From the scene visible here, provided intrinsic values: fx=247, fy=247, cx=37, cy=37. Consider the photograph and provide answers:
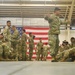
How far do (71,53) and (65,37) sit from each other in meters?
9.10

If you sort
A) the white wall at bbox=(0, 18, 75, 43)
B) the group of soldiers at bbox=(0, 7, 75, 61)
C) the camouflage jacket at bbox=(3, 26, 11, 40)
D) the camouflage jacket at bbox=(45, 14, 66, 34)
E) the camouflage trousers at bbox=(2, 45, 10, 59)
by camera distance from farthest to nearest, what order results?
the white wall at bbox=(0, 18, 75, 43), the camouflage jacket at bbox=(3, 26, 11, 40), the camouflage trousers at bbox=(2, 45, 10, 59), the camouflage jacket at bbox=(45, 14, 66, 34), the group of soldiers at bbox=(0, 7, 75, 61)

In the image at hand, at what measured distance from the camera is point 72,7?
12602 mm

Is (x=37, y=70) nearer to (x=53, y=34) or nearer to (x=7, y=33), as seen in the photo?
(x=53, y=34)

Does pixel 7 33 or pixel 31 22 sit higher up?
pixel 7 33

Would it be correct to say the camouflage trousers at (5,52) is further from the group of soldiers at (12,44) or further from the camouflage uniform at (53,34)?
the camouflage uniform at (53,34)

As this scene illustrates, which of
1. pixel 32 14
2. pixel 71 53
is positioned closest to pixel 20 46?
pixel 71 53

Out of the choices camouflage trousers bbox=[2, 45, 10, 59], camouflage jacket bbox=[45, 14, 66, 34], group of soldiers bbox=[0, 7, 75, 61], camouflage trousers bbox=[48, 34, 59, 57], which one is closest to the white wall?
group of soldiers bbox=[0, 7, 75, 61]

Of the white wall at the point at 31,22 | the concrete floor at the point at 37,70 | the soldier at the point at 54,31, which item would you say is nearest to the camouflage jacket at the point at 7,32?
the soldier at the point at 54,31

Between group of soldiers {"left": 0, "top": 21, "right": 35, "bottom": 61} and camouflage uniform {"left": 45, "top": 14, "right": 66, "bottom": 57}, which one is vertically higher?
camouflage uniform {"left": 45, "top": 14, "right": 66, "bottom": 57}

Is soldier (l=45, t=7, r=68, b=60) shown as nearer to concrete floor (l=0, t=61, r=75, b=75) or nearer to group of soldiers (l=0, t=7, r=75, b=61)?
group of soldiers (l=0, t=7, r=75, b=61)

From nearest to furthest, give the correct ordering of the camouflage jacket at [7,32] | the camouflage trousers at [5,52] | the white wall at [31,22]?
the camouflage trousers at [5,52]
the camouflage jacket at [7,32]
the white wall at [31,22]

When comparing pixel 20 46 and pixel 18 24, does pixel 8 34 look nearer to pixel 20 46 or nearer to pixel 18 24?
pixel 20 46

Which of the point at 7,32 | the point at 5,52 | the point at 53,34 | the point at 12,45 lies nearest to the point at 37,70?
the point at 53,34

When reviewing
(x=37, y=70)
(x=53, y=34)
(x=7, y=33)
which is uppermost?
(x=37, y=70)
